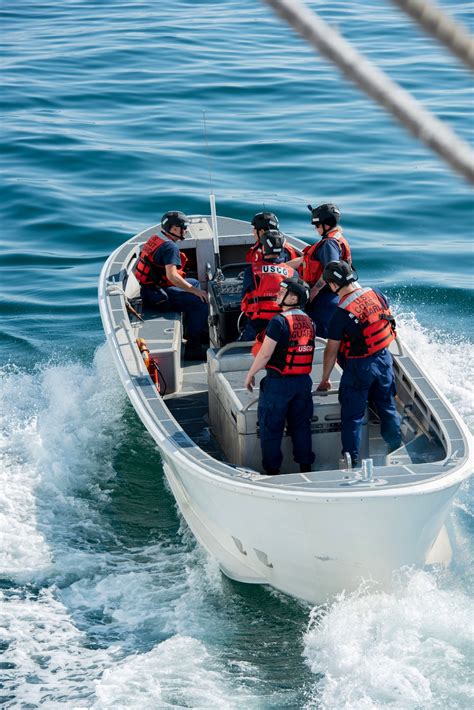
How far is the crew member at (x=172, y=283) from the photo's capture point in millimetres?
8062

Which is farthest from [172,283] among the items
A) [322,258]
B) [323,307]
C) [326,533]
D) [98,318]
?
[326,533]

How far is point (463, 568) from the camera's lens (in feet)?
20.3

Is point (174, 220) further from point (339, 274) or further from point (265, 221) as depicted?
point (339, 274)

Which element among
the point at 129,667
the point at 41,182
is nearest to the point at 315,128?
the point at 41,182

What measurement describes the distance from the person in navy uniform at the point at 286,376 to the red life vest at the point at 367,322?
278mm

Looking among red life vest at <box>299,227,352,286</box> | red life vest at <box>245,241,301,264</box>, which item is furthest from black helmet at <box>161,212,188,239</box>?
red life vest at <box>299,227,352,286</box>

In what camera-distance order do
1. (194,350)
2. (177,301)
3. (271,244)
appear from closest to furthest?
(271,244) → (177,301) → (194,350)

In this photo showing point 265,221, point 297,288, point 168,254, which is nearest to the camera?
point 297,288

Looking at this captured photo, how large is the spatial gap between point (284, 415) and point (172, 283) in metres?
2.70

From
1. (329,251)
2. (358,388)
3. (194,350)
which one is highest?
(329,251)

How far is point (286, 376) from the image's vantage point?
5.80 metres

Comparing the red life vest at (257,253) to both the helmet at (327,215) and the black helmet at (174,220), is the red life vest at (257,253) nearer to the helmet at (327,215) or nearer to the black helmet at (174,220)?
the helmet at (327,215)

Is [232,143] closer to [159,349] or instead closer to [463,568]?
[159,349]

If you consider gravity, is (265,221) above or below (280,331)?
above
